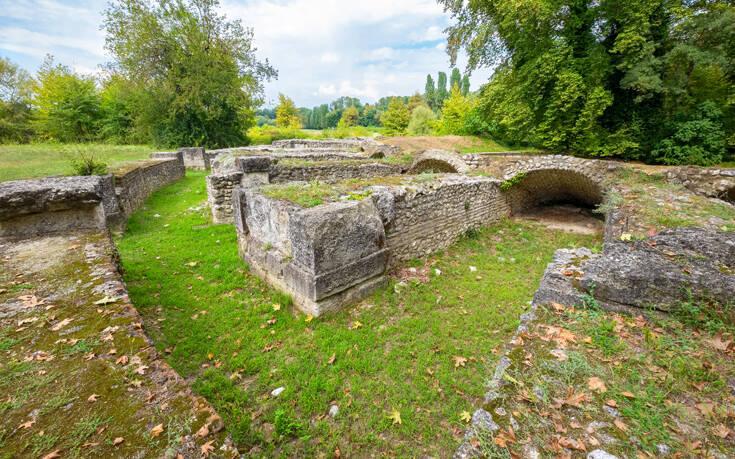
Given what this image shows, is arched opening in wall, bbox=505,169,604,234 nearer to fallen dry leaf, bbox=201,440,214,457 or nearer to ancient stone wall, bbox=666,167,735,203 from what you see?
ancient stone wall, bbox=666,167,735,203

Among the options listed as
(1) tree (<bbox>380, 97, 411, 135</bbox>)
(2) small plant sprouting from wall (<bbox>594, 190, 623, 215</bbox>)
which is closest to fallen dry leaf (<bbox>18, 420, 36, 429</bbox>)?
(2) small plant sprouting from wall (<bbox>594, 190, 623, 215</bbox>)

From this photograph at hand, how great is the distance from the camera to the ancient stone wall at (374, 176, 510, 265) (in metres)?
5.76

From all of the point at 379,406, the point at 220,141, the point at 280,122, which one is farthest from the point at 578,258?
the point at 280,122

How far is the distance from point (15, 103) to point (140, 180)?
3141 cm

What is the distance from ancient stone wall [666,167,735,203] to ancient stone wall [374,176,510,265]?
459 cm

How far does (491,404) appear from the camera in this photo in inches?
70.7

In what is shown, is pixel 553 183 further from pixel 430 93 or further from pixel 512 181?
pixel 430 93

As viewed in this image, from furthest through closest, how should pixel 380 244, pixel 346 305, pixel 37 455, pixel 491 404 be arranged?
pixel 380 244, pixel 346 305, pixel 491 404, pixel 37 455

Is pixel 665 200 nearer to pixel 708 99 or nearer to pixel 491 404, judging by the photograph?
pixel 491 404

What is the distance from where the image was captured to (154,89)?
21.3 metres

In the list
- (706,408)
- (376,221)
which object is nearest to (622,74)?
(376,221)

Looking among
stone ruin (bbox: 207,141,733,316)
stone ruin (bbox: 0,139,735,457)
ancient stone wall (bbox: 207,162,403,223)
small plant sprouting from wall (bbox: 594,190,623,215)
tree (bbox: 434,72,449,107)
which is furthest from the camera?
tree (bbox: 434,72,449,107)

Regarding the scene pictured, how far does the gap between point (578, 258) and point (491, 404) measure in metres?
2.55

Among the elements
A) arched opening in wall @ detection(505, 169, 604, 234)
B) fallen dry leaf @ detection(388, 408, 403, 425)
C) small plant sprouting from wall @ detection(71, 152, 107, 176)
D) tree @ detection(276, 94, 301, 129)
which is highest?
tree @ detection(276, 94, 301, 129)
